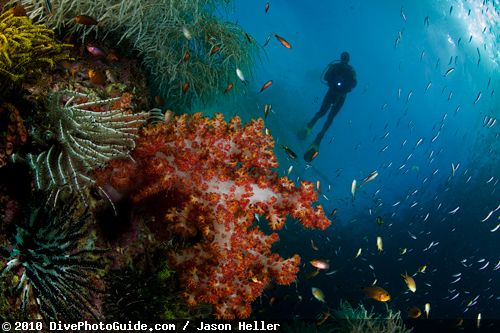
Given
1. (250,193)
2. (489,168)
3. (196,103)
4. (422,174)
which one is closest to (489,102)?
(489,168)

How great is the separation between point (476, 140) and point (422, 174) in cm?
1433

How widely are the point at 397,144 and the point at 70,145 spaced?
7979 centimetres

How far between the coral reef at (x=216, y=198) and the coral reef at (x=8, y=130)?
83 cm

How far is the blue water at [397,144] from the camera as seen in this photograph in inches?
822

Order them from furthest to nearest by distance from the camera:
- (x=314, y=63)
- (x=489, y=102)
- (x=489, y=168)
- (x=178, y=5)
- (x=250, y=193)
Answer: (x=314, y=63)
(x=489, y=102)
(x=489, y=168)
(x=178, y=5)
(x=250, y=193)

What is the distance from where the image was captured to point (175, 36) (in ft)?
19.5

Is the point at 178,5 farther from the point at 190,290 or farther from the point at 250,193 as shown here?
the point at 190,290

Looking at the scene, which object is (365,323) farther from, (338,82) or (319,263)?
(338,82)

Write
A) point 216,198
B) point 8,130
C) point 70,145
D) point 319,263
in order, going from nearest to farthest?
point 8,130, point 70,145, point 216,198, point 319,263

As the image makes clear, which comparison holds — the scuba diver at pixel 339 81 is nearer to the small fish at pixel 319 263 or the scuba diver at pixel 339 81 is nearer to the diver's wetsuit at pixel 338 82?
the diver's wetsuit at pixel 338 82

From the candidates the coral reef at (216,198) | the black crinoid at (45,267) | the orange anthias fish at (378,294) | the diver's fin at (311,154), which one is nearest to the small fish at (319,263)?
the orange anthias fish at (378,294)

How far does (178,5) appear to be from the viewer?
5.53m

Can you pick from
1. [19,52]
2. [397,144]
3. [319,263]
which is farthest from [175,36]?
[397,144]

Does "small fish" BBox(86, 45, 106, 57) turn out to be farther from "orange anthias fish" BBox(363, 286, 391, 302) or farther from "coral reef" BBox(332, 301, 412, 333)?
"coral reef" BBox(332, 301, 412, 333)
